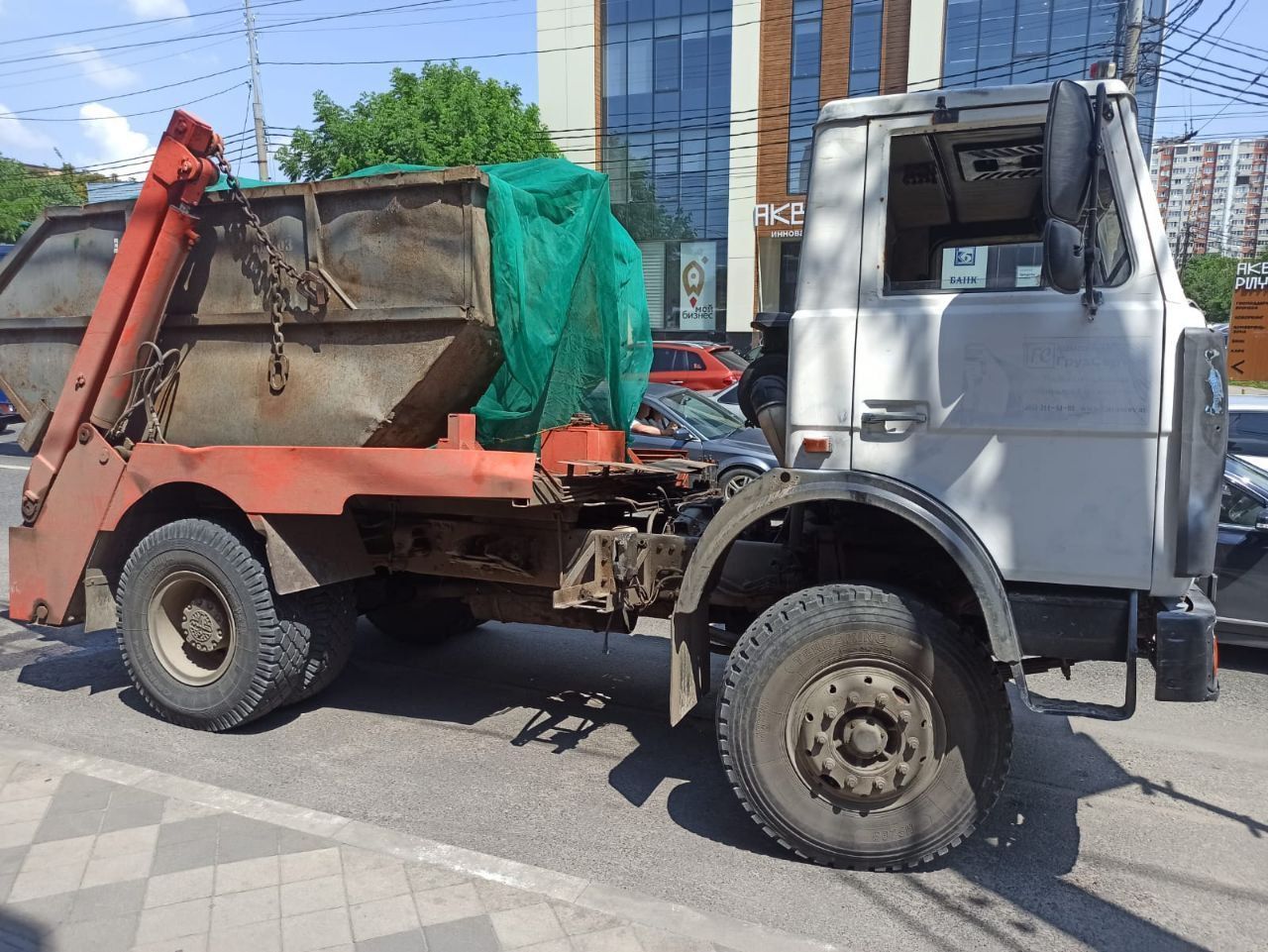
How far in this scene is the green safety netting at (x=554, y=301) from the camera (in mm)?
4137

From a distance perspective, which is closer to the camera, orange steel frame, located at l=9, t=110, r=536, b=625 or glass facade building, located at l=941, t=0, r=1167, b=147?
orange steel frame, located at l=9, t=110, r=536, b=625

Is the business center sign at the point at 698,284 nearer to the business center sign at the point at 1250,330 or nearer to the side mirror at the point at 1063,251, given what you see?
the business center sign at the point at 1250,330

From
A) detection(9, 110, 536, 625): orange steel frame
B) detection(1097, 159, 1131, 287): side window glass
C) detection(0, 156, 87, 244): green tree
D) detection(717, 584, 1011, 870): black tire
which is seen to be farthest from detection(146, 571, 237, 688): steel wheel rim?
detection(0, 156, 87, 244): green tree

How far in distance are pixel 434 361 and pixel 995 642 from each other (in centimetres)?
254

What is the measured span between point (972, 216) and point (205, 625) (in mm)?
4163

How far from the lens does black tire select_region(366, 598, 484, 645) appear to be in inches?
231

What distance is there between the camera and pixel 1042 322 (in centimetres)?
311

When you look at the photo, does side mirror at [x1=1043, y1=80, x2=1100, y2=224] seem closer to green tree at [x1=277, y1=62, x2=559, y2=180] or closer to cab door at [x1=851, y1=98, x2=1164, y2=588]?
cab door at [x1=851, y1=98, x2=1164, y2=588]

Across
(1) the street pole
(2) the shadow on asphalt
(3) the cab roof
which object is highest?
(1) the street pole

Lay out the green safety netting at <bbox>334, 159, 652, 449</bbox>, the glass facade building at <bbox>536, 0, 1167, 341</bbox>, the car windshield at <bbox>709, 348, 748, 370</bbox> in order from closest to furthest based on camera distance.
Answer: the green safety netting at <bbox>334, 159, 652, 449</bbox> < the car windshield at <bbox>709, 348, 748, 370</bbox> < the glass facade building at <bbox>536, 0, 1167, 341</bbox>

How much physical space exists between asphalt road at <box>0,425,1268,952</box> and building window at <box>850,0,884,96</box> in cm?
2646

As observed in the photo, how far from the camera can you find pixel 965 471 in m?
3.25

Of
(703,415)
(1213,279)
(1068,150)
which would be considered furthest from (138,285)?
(1213,279)

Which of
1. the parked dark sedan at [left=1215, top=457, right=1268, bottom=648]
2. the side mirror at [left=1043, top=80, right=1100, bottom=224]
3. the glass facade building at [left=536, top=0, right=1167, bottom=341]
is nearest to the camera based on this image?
the side mirror at [left=1043, top=80, right=1100, bottom=224]
